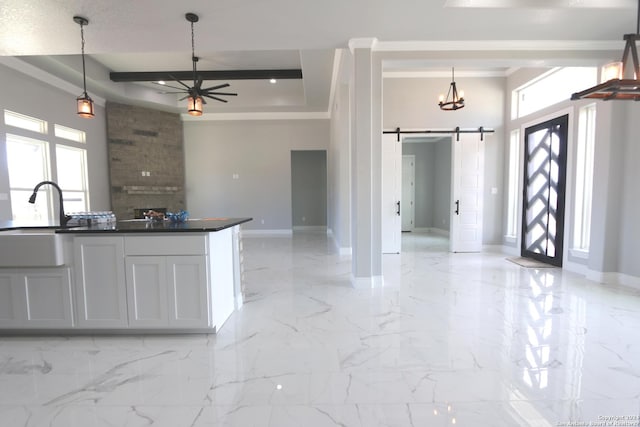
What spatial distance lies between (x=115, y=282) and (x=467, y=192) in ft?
19.2

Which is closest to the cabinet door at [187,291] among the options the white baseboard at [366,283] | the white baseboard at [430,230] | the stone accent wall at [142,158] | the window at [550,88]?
the white baseboard at [366,283]

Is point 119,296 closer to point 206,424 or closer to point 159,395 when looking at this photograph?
point 159,395

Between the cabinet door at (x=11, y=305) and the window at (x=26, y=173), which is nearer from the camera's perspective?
the cabinet door at (x=11, y=305)

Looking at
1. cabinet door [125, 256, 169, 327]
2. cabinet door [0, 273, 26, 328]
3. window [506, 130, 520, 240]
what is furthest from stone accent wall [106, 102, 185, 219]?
window [506, 130, 520, 240]

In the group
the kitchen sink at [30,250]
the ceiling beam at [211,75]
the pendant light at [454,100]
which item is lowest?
the kitchen sink at [30,250]

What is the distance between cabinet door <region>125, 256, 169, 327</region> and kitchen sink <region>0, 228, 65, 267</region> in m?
0.56

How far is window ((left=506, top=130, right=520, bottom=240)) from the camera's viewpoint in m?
5.65

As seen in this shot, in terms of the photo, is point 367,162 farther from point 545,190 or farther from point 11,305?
point 11,305

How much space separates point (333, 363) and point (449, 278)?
8.90 ft

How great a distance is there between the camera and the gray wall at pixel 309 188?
985cm

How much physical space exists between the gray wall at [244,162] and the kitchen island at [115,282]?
6.39 metres

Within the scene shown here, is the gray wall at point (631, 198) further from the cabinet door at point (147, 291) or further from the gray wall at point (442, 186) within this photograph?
the cabinet door at point (147, 291)

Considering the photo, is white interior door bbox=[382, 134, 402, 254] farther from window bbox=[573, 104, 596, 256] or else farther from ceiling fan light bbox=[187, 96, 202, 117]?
ceiling fan light bbox=[187, 96, 202, 117]

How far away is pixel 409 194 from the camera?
9.41 meters
